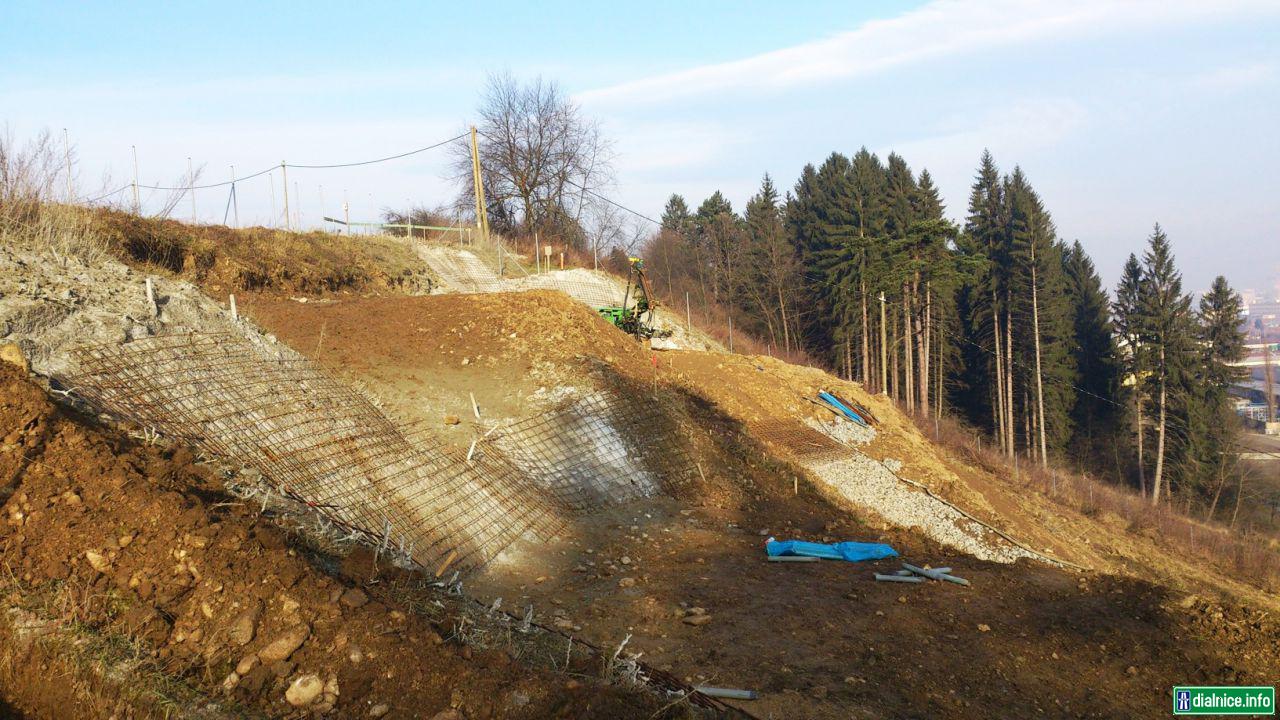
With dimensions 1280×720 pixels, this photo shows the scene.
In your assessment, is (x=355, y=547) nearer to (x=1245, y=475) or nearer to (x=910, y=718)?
(x=910, y=718)

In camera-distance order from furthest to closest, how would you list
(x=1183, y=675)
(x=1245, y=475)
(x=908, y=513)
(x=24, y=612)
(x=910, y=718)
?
(x=1245, y=475) < (x=908, y=513) < (x=1183, y=675) < (x=910, y=718) < (x=24, y=612)

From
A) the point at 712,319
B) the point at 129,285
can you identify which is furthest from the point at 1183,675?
the point at 712,319

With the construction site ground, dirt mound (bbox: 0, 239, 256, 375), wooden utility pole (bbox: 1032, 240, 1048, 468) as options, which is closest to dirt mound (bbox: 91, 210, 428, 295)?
the construction site ground

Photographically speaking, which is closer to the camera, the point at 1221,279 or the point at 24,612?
the point at 24,612

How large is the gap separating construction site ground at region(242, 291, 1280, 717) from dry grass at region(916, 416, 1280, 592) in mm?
3721

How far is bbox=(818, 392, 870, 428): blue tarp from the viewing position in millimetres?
16531

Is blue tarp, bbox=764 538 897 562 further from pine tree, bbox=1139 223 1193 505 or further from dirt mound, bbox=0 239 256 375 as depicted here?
pine tree, bbox=1139 223 1193 505

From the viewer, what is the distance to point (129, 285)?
8.52 meters

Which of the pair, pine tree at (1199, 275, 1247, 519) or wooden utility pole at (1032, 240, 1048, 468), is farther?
wooden utility pole at (1032, 240, 1048, 468)

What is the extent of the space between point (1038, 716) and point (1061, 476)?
23150 mm

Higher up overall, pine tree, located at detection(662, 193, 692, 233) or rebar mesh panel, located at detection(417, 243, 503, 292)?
pine tree, located at detection(662, 193, 692, 233)

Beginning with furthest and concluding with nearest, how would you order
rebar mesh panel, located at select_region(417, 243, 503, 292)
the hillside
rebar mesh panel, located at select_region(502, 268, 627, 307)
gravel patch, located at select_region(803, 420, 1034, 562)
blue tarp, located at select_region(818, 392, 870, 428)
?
rebar mesh panel, located at select_region(502, 268, 627, 307)
rebar mesh panel, located at select_region(417, 243, 503, 292)
blue tarp, located at select_region(818, 392, 870, 428)
gravel patch, located at select_region(803, 420, 1034, 562)
the hillside

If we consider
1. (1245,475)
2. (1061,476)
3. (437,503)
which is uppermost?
(437,503)

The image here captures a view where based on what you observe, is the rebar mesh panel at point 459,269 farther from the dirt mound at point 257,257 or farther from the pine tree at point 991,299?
the pine tree at point 991,299
